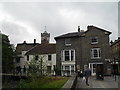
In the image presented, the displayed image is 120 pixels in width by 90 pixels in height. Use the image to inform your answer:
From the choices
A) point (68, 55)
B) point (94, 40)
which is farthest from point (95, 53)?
point (68, 55)

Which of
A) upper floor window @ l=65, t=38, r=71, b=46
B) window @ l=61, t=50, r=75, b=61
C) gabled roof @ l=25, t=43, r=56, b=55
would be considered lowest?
window @ l=61, t=50, r=75, b=61

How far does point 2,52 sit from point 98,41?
2041 cm

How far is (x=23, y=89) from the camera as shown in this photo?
1867cm

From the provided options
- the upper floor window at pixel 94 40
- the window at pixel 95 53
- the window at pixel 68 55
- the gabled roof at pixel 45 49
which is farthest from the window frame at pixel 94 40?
the gabled roof at pixel 45 49

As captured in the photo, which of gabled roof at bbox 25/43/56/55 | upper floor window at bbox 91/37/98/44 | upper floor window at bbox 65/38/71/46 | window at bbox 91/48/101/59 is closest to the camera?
window at bbox 91/48/101/59

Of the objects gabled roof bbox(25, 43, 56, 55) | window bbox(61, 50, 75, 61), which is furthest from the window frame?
gabled roof bbox(25, 43, 56, 55)

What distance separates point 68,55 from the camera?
1604 inches

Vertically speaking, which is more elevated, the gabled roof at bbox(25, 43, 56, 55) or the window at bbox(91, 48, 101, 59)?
the gabled roof at bbox(25, 43, 56, 55)

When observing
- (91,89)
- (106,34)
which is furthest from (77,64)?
(91,89)

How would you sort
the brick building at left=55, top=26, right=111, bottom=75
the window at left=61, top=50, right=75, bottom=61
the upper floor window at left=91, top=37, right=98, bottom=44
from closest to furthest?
the brick building at left=55, top=26, right=111, bottom=75, the upper floor window at left=91, top=37, right=98, bottom=44, the window at left=61, top=50, right=75, bottom=61

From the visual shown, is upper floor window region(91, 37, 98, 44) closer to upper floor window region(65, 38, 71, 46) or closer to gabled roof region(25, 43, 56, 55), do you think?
upper floor window region(65, 38, 71, 46)

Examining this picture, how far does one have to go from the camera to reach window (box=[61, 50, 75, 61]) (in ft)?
133

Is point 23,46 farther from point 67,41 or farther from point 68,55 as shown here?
point 68,55

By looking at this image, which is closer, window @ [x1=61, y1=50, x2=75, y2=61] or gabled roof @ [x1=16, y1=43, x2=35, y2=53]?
window @ [x1=61, y1=50, x2=75, y2=61]
